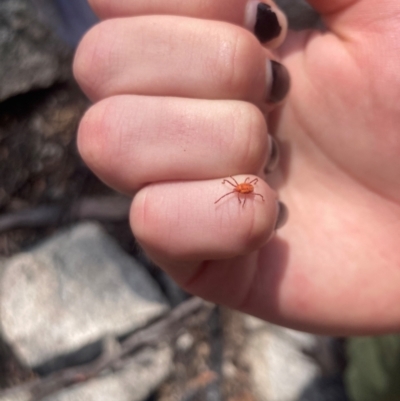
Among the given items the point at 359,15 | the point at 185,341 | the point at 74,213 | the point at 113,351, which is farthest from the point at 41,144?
the point at 359,15

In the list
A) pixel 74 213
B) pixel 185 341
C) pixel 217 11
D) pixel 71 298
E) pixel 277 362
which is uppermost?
pixel 217 11

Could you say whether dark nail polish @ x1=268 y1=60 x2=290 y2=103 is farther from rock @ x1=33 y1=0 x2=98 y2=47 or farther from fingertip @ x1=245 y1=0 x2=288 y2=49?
rock @ x1=33 y1=0 x2=98 y2=47

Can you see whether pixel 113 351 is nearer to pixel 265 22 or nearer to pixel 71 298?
pixel 71 298

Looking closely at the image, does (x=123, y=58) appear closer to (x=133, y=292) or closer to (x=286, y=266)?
(x=286, y=266)

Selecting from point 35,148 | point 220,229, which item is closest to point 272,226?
point 220,229

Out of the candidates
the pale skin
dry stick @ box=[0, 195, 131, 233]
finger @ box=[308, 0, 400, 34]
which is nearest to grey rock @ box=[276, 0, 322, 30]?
the pale skin

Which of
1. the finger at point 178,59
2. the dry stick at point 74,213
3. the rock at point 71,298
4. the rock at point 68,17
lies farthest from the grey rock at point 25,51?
the finger at point 178,59
